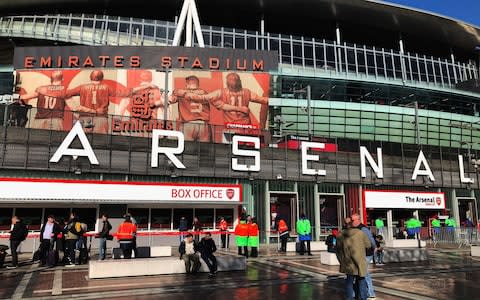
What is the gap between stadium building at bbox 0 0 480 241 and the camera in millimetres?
23531

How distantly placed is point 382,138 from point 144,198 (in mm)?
30436

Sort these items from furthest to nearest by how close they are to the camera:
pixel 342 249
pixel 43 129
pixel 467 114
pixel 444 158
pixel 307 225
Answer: pixel 467 114
pixel 444 158
pixel 43 129
pixel 307 225
pixel 342 249

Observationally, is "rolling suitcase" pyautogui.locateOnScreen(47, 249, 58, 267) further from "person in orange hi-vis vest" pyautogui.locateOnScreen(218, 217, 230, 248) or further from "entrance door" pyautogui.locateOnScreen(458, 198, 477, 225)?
"entrance door" pyautogui.locateOnScreen(458, 198, 477, 225)

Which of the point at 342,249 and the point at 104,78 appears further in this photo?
the point at 104,78

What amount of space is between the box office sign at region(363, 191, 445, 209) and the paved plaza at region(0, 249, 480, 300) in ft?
42.9

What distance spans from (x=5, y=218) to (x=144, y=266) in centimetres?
1336

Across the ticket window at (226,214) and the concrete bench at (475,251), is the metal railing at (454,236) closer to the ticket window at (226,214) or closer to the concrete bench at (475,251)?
the concrete bench at (475,251)

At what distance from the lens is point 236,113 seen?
35562mm

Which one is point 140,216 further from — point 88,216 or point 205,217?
point 205,217

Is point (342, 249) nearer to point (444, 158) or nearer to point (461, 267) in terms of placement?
point (461, 267)

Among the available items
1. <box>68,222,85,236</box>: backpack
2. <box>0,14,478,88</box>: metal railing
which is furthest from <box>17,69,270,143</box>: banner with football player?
<box>68,222,85,236</box>: backpack

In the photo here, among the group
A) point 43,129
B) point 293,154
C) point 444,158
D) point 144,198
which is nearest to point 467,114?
point 444,158

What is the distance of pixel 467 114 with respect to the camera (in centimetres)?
5069

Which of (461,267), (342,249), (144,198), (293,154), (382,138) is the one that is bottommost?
(461,267)
